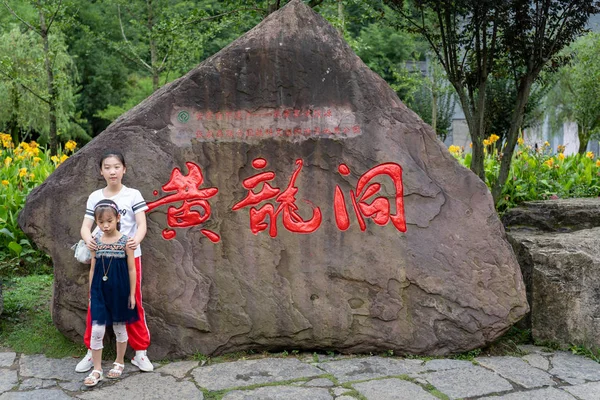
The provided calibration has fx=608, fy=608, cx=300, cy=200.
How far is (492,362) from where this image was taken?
149 inches

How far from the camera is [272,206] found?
382cm

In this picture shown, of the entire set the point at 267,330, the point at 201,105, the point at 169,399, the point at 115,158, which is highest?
the point at 201,105

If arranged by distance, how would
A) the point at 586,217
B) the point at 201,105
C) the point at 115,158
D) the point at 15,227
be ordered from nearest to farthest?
the point at 115,158, the point at 201,105, the point at 586,217, the point at 15,227

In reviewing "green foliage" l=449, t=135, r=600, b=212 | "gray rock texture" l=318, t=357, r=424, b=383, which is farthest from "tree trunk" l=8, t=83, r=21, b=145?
"gray rock texture" l=318, t=357, r=424, b=383

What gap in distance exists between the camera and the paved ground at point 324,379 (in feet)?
10.7

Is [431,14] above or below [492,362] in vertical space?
above

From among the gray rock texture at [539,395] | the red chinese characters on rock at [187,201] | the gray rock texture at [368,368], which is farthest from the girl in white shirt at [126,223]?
the gray rock texture at [539,395]

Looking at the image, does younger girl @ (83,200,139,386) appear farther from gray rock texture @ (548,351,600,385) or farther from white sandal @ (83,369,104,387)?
gray rock texture @ (548,351,600,385)

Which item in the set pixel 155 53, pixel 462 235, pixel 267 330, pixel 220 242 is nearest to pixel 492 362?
pixel 462 235

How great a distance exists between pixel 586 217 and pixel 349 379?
2.76 metres

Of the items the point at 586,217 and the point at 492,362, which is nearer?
the point at 492,362

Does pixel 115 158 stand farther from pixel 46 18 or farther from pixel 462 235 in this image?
pixel 46 18

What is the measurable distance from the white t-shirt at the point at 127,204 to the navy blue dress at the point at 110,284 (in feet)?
0.37

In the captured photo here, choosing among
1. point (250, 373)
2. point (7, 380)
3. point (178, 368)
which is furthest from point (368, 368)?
point (7, 380)
